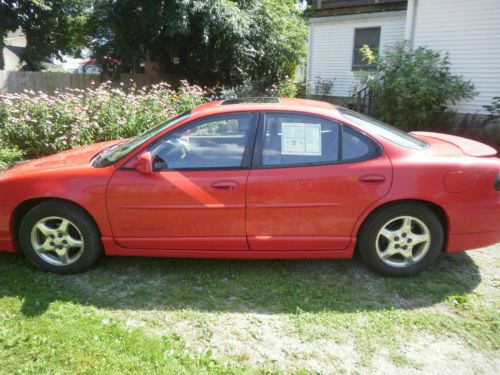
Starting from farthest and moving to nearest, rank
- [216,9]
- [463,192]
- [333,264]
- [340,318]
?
[216,9] < [333,264] < [463,192] < [340,318]

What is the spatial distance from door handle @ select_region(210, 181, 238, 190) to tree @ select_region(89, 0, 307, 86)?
10.3m

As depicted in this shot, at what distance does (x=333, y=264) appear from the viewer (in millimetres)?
3920

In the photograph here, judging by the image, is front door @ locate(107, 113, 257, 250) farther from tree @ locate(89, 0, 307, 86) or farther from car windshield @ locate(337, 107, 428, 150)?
tree @ locate(89, 0, 307, 86)

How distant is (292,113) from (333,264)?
59.3 inches

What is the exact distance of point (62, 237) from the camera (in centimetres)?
359

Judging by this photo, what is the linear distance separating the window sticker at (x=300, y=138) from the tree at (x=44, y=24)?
15898mm

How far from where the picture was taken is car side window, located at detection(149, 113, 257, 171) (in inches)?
136

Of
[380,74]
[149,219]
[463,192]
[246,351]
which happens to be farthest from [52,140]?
[380,74]

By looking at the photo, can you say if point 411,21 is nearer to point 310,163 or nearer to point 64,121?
point 64,121

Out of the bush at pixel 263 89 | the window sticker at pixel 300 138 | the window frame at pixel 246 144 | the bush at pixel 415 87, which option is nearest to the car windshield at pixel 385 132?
the window sticker at pixel 300 138

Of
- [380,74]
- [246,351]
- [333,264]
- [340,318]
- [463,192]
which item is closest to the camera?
[246,351]

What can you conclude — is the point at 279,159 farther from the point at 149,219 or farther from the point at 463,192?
the point at 463,192

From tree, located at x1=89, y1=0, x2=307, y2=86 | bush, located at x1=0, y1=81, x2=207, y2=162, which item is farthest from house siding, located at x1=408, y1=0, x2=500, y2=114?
bush, located at x1=0, y1=81, x2=207, y2=162

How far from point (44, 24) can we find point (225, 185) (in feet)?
65.4
